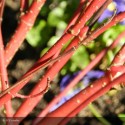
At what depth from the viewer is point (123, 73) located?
1025 mm

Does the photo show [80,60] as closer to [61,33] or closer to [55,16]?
[61,33]

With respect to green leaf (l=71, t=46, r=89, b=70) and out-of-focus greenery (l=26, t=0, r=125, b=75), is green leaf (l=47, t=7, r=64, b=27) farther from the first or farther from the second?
green leaf (l=71, t=46, r=89, b=70)

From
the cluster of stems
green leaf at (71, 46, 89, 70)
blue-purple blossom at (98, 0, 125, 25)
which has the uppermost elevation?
blue-purple blossom at (98, 0, 125, 25)

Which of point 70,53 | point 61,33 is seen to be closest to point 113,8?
point 61,33

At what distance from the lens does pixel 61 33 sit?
2.16 metres

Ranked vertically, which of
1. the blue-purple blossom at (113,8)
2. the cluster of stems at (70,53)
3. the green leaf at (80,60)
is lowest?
the cluster of stems at (70,53)

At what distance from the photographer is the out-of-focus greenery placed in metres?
2.14

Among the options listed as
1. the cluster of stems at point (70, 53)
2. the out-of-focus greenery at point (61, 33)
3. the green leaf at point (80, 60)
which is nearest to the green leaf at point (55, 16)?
the out-of-focus greenery at point (61, 33)

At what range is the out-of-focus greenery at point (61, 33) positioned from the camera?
2143mm

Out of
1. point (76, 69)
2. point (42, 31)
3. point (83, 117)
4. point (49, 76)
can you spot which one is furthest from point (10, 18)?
point (49, 76)

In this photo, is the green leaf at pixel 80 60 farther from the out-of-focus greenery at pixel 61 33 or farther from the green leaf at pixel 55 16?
the green leaf at pixel 55 16

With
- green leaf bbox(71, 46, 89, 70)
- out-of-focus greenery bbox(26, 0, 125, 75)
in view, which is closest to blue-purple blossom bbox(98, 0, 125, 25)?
out-of-focus greenery bbox(26, 0, 125, 75)

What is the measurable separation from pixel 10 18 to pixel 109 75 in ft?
5.30

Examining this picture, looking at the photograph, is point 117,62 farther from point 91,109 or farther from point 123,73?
point 91,109
